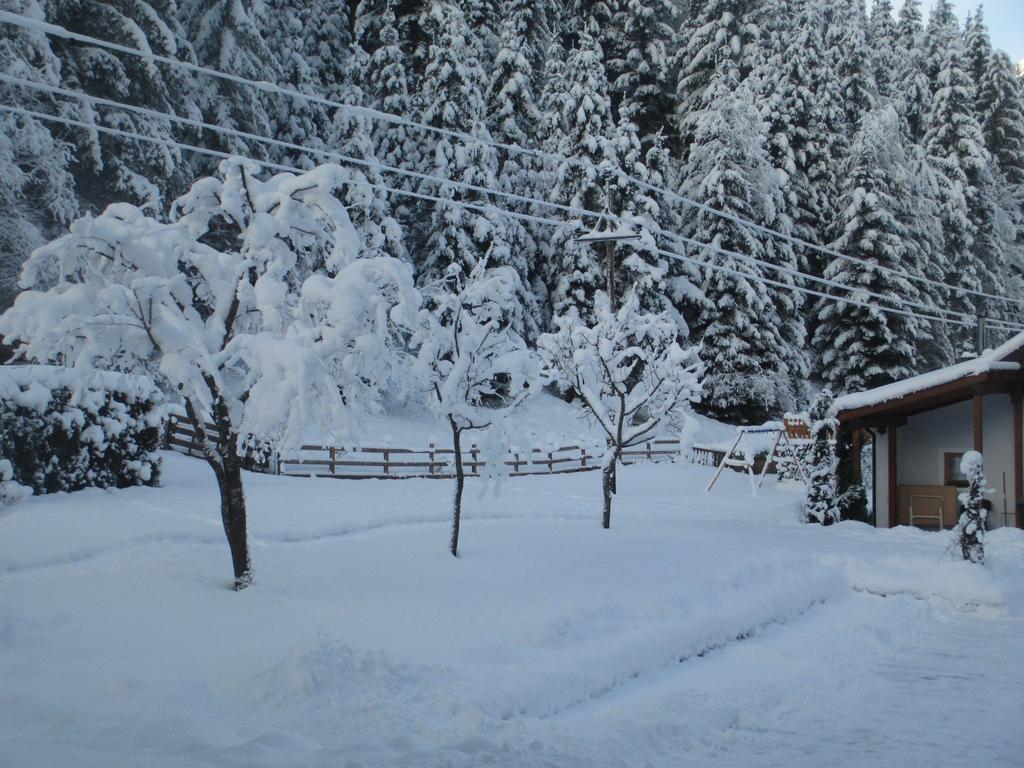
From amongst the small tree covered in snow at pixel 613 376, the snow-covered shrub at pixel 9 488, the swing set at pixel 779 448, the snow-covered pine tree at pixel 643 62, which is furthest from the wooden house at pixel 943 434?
the snow-covered pine tree at pixel 643 62

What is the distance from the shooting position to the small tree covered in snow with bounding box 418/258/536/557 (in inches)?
491

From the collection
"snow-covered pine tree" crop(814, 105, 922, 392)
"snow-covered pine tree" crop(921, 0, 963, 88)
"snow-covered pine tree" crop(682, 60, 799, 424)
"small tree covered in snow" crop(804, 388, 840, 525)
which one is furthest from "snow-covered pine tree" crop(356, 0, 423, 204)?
"snow-covered pine tree" crop(921, 0, 963, 88)

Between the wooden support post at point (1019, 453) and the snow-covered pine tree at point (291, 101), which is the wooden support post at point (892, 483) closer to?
the wooden support post at point (1019, 453)

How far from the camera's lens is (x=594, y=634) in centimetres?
955

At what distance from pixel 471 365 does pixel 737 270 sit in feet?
87.5

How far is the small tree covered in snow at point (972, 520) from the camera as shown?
555 inches

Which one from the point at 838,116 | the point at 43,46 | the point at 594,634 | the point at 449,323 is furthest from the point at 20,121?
the point at 838,116

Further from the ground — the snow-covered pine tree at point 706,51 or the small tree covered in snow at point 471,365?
the snow-covered pine tree at point 706,51

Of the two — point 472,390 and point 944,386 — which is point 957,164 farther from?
point 472,390

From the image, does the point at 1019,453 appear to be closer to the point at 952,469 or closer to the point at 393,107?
the point at 952,469

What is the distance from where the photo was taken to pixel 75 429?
15383 mm

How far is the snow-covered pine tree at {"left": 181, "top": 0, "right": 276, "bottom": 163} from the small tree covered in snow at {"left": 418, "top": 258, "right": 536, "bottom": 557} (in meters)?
18.0

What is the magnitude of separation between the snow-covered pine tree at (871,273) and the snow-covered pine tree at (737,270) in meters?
2.40

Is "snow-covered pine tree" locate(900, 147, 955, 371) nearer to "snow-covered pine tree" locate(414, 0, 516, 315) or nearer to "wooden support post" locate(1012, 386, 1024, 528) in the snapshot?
"snow-covered pine tree" locate(414, 0, 516, 315)
